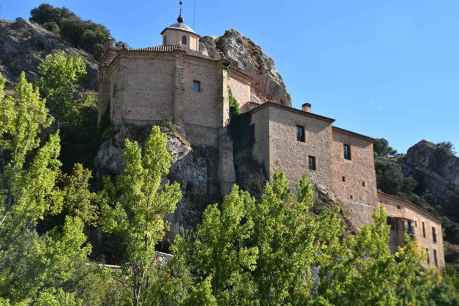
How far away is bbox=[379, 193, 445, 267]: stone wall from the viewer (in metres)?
52.9

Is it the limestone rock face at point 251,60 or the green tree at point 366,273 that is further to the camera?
the limestone rock face at point 251,60

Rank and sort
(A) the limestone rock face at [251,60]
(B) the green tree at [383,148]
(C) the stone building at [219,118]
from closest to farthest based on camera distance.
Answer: (C) the stone building at [219,118] → (A) the limestone rock face at [251,60] → (B) the green tree at [383,148]

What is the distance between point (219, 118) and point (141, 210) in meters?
23.1

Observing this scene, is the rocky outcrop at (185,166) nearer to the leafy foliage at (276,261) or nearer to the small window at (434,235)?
the leafy foliage at (276,261)

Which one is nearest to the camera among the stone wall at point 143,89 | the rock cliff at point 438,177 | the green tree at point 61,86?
the stone wall at point 143,89

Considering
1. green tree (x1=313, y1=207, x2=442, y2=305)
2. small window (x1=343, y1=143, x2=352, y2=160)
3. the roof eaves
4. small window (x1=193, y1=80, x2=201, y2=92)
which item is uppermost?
small window (x1=193, y1=80, x2=201, y2=92)

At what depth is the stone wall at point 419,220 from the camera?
5288cm

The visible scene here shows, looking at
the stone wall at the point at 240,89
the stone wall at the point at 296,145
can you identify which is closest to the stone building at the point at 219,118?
the stone wall at the point at 296,145

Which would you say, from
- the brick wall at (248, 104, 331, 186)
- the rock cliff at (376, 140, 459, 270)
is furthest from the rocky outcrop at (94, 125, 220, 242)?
the rock cliff at (376, 140, 459, 270)

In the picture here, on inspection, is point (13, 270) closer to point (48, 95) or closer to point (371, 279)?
point (371, 279)

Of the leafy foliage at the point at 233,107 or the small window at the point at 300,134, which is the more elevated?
the leafy foliage at the point at 233,107

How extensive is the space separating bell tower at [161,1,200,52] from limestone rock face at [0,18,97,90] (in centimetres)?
1214

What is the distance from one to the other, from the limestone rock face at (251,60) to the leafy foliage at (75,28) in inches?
574

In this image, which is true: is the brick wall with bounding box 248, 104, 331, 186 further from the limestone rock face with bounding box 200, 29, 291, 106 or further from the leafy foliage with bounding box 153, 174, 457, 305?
the leafy foliage with bounding box 153, 174, 457, 305
